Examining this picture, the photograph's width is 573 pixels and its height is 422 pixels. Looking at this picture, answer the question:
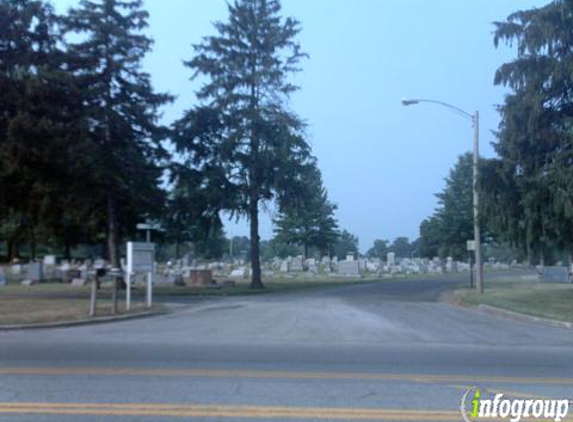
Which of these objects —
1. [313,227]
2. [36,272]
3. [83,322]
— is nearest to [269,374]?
[83,322]

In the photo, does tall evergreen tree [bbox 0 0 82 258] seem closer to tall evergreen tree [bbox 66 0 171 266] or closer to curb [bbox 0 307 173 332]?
tall evergreen tree [bbox 66 0 171 266]

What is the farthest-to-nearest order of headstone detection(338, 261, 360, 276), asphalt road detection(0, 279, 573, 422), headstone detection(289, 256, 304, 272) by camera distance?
headstone detection(289, 256, 304, 272)
headstone detection(338, 261, 360, 276)
asphalt road detection(0, 279, 573, 422)

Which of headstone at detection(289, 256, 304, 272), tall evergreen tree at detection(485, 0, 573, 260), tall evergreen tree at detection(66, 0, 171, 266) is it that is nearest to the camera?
tall evergreen tree at detection(485, 0, 573, 260)

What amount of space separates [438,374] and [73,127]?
24008 mm

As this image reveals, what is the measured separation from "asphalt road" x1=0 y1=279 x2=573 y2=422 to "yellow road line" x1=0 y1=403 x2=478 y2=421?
0.9 inches

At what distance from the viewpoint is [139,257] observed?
25.0 metres

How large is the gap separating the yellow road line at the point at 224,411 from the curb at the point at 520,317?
13740mm

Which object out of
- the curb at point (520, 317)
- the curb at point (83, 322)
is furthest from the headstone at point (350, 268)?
the curb at point (83, 322)

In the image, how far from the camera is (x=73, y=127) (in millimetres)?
31750

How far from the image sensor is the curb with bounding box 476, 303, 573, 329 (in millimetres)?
21131

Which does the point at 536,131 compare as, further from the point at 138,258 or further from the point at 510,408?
the point at 510,408

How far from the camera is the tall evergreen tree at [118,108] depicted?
112 feet

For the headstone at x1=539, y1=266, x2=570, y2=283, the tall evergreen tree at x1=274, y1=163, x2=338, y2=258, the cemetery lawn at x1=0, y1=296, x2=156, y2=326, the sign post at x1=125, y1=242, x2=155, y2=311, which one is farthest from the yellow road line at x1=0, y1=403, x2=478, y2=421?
the tall evergreen tree at x1=274, y1=163, x2=338, y2=258

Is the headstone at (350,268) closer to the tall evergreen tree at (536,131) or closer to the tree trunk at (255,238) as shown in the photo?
the tree trunk at (255,238)
